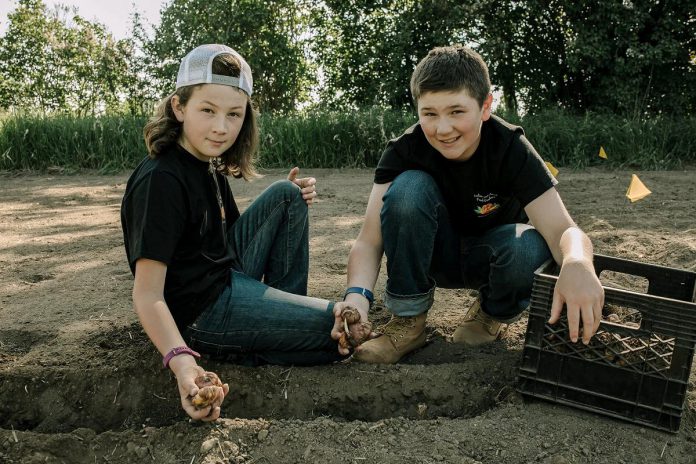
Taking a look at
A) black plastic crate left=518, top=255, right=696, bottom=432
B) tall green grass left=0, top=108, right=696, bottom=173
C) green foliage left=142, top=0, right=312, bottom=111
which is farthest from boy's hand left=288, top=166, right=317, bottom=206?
green foliage left=142, top=0, right=312, bottom=111

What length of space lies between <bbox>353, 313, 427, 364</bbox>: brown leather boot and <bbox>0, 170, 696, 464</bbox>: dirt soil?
8cm

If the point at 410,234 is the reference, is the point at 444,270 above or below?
below

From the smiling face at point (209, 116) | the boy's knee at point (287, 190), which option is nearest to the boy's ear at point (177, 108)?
the smiling face at point (209, 116)

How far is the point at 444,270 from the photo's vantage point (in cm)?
293

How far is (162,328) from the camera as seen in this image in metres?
2.07

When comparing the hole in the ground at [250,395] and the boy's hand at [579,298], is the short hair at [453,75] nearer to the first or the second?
the boy's hand at [579,298]

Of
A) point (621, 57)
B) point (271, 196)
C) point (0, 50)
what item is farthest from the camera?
Result: point (0, 50)

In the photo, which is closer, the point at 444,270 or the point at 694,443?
the point at 694,443

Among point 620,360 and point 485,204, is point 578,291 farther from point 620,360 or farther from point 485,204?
point 485,204

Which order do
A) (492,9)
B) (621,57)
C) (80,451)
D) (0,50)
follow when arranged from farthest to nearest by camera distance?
(0,50) → (492,9) → (621,57) → (80,451)

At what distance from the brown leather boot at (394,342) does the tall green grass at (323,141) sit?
4.98 m

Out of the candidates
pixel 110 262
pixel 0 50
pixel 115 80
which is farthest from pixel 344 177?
pixel 0 50

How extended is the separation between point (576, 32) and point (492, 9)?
131cm

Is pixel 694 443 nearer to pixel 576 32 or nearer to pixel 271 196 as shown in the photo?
pixel 271 196
